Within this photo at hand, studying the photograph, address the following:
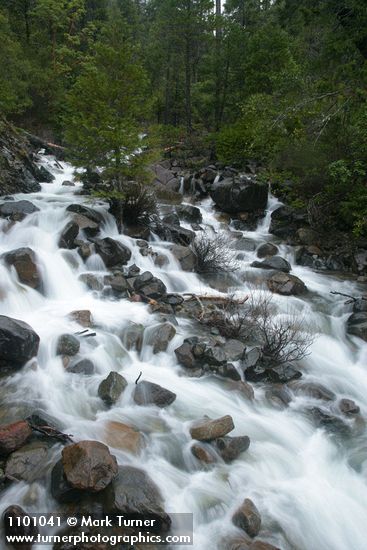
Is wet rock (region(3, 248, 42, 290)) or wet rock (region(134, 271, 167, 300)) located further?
wet rock (region(134, 271, 167, 300))

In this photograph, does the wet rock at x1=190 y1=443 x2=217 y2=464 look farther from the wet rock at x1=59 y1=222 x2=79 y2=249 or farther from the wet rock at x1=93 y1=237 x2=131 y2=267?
the wet rock at x1=59 y1=222 x2=79 y2=249

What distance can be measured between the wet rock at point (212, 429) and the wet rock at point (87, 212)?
7171 millimetres

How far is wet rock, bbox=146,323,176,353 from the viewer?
7055 millimetres

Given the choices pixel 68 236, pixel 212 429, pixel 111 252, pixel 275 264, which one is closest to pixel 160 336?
pixel 212 429

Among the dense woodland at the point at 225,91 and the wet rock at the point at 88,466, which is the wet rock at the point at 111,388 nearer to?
the wet rock at the point at 88,466

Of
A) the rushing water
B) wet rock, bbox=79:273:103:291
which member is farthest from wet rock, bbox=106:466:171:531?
wet rock, bbox=79:273:103:291

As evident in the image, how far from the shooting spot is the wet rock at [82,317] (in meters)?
7.41

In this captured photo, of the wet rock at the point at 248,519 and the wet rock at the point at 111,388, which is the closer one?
the wet rock at the point at 248,519

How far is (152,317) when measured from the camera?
26.0ft

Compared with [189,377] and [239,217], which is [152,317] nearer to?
[189,377]

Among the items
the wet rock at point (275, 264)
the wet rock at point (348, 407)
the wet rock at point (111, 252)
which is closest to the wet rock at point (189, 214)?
the wet rock at point (275, 264)

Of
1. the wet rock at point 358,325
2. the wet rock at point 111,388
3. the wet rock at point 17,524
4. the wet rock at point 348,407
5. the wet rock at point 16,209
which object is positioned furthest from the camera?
the wet rock at point 16,209

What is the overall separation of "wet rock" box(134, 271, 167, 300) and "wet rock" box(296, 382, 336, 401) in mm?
3577

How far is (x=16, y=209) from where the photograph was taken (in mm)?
10648
